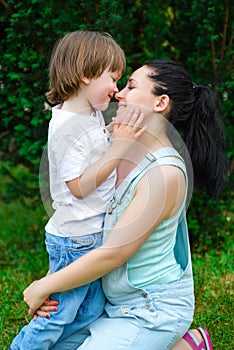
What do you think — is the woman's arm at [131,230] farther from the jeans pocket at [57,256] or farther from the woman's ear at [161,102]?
the woman's ear at [161,102]

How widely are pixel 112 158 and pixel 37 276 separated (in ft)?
6.70

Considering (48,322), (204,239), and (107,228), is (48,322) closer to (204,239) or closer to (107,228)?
(107,228)

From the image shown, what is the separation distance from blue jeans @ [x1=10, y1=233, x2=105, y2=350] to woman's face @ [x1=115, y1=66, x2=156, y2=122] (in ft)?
1.76

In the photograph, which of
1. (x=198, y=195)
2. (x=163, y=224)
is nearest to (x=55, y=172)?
(x=163, y=224)

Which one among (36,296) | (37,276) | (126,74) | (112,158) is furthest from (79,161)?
(37,276)

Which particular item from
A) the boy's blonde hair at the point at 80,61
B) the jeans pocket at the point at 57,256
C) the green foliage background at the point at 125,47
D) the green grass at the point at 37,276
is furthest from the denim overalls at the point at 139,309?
the green foliage background at the point at 125,47

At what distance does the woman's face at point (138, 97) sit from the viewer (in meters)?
2.82

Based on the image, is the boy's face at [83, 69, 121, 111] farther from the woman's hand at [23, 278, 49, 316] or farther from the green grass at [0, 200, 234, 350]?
the green grass at [0, 200, 234, 350]

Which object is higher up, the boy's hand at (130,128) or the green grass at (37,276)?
the boy's hand at (130,128)

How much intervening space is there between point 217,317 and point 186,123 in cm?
128

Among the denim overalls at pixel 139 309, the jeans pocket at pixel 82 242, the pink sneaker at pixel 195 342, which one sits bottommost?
the pink sneaker at pixel 195 342

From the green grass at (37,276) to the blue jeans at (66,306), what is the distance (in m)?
0.76

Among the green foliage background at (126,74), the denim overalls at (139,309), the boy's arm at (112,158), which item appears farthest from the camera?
the green foliage background at (126,74)

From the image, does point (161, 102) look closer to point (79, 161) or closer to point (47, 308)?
point (79, 161)
